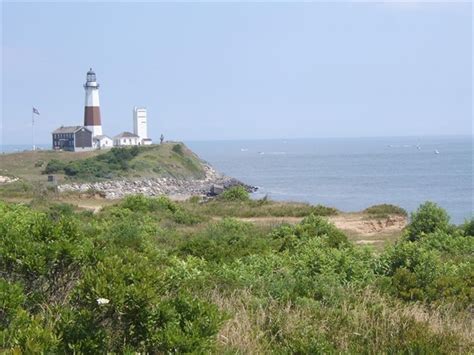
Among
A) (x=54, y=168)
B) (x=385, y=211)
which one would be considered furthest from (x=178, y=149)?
(x=385, y=211)

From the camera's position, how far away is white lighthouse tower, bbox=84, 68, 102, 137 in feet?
268

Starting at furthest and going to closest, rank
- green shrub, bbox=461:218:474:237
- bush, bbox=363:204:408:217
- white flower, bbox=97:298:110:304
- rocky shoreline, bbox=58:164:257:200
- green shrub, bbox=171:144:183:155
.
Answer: green shrub, bbox=171:144:183:155 < rocky shoreline, bbox=58:164:257:200 < bush, bbox=363:204:408:217 < green shrub, bbox=461:218:474:237 < white flower, bbox=97:298:110:304

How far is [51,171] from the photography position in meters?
63.7

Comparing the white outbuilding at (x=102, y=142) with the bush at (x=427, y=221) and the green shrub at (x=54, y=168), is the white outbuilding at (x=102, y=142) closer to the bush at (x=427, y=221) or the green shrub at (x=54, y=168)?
the green shrub at (x=54, y=168)

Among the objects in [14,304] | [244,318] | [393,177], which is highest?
[14,304]

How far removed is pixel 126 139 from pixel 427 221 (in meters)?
75.5

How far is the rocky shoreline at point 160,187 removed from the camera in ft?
189

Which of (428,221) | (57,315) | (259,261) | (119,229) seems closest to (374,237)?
(428,221)

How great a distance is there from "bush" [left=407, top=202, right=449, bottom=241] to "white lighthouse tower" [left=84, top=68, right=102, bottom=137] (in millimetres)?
69015

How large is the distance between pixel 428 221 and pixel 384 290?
902cm

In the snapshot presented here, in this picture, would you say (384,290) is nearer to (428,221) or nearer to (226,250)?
(226,250)

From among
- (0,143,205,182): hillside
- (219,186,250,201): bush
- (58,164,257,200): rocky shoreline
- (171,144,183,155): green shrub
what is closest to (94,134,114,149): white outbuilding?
(0,143,205,182): hillside

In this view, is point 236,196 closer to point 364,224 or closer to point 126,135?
point 364,224

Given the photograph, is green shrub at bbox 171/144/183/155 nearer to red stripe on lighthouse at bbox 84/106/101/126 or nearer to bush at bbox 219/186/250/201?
red stripe on lighthouse at bbox 84/106/101/126
